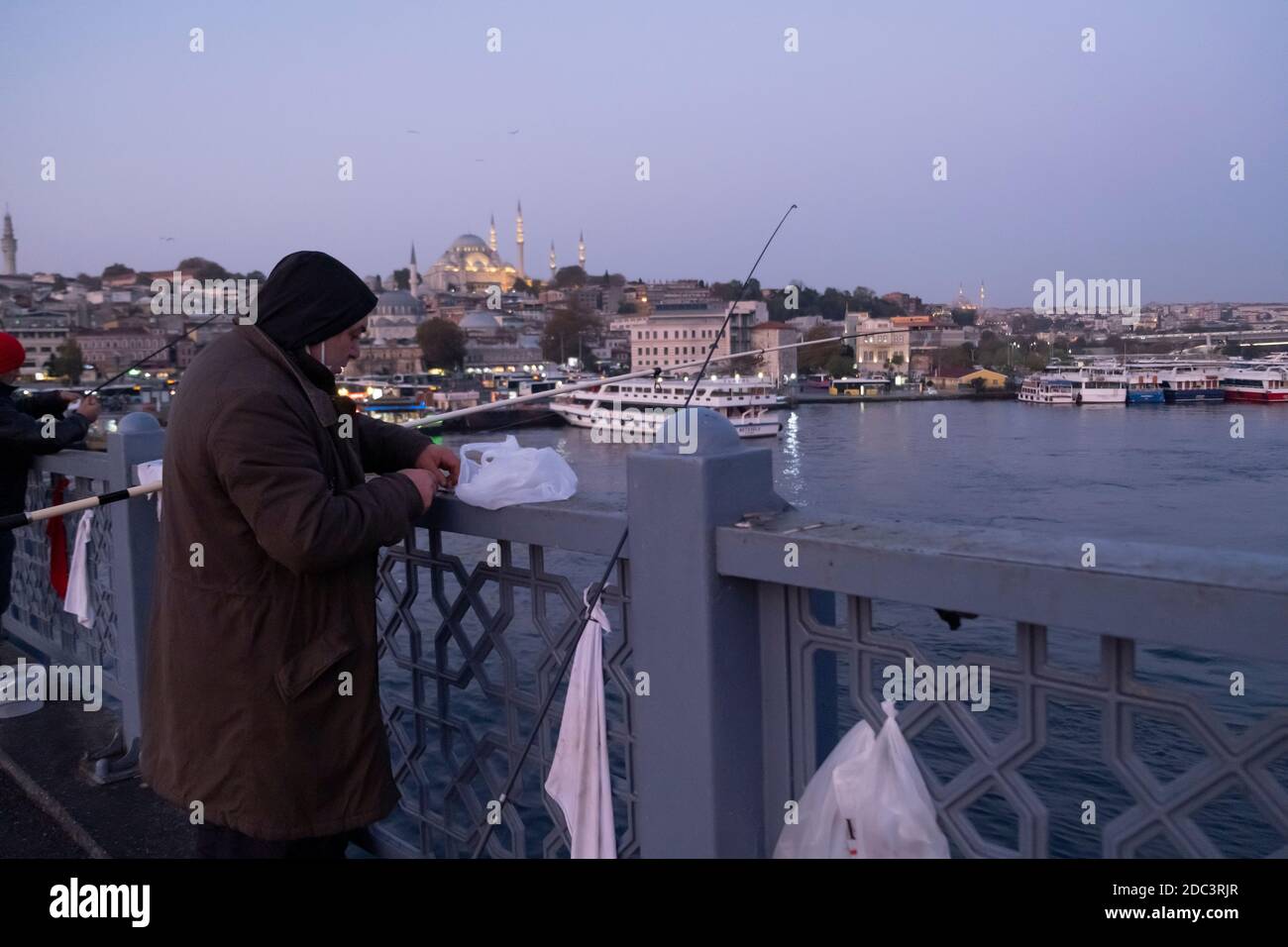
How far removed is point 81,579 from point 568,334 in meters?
81.7

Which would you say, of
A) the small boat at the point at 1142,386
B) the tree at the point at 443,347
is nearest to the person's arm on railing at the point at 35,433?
the small boat at the point at 1142,386

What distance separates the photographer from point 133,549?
3436 millimetres

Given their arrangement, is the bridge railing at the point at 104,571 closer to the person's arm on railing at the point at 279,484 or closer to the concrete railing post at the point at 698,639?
the person's arm on railing at the point at 279,484

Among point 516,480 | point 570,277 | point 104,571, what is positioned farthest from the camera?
point 570,277

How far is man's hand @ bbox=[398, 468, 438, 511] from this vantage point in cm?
204

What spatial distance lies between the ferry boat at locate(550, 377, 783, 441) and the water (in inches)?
46.1

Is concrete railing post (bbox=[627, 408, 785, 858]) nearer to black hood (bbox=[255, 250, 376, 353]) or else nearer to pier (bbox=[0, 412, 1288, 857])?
pier (bbox=[0, 412, 1288, 857])

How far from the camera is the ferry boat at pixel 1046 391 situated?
2631cm

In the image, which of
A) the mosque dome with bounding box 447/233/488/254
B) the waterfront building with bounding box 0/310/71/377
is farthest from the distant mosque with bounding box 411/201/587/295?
the waterfront building with bounding box 0/310/71/377

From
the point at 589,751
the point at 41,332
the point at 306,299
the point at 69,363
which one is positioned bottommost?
the point at 589,751

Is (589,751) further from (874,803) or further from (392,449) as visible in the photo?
(392,449)

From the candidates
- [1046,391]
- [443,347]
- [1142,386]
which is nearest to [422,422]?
[1142,386]
